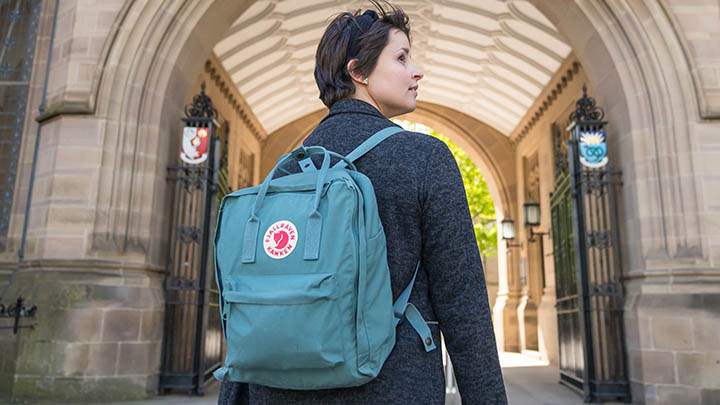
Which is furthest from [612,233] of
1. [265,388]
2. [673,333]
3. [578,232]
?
[265,388]

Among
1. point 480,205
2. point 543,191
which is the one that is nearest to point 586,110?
point 543,191

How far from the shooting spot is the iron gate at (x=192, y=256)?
20.0 ft

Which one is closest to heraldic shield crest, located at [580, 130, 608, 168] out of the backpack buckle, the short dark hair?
the short dark hair

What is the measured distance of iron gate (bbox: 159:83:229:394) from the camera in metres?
6.08

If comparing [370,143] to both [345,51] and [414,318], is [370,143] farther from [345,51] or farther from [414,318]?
[414,318]

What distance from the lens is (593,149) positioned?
6.34 meters

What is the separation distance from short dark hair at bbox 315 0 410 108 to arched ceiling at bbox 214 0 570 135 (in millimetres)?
8668

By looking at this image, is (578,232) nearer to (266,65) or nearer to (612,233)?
(612,233)

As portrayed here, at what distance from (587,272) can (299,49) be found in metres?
7.71

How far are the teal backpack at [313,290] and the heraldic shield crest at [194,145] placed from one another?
5.61m

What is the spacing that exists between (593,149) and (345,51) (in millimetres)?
5667

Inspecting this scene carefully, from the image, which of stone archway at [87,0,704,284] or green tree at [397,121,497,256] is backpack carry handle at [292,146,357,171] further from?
green tree at [397,121,497,256]

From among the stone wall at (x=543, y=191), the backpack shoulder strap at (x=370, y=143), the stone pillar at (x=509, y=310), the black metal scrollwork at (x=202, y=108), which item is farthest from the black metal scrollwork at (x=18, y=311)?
the stone pillar at (x=509, y=310)

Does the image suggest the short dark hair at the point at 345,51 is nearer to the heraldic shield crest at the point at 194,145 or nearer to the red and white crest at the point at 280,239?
the red and white crest at the point at 280,239
